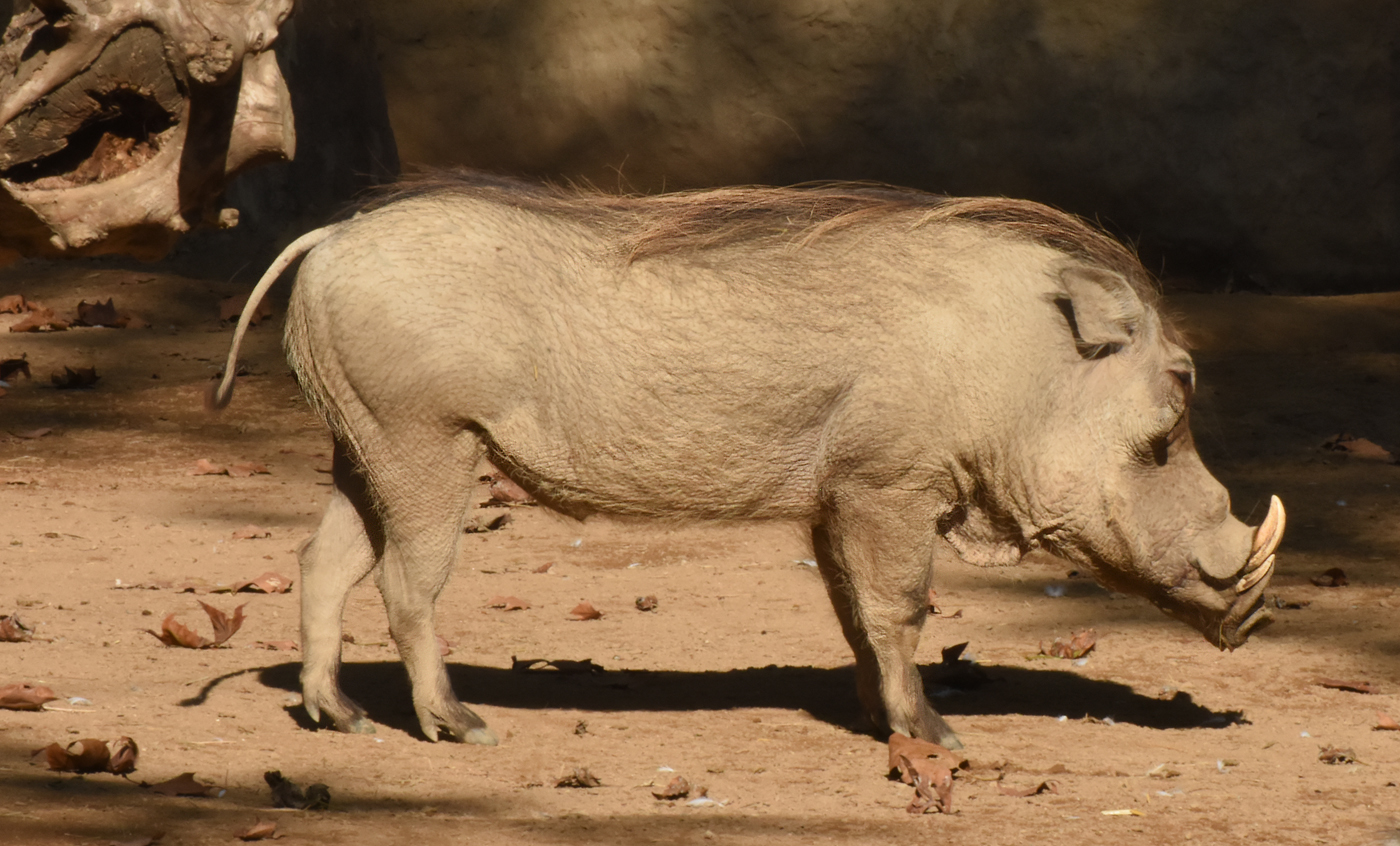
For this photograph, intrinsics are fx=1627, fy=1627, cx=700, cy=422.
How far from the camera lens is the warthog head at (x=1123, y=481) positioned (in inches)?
162

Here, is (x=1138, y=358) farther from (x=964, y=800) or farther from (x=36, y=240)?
(x=36, y=240)

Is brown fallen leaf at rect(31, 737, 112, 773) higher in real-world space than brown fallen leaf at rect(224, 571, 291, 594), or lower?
higher

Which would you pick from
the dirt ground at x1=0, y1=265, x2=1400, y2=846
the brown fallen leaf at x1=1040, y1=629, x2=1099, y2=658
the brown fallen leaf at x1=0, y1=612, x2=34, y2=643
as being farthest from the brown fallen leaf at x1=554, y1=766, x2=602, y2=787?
the brown fallen leaf at x1=1040, y1=629, x2=1099, y2=658

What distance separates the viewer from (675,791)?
3.61 meters

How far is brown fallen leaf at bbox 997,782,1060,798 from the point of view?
3.73 meters

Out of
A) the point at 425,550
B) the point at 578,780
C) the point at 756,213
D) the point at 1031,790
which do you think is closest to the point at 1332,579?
the point at 1031,790

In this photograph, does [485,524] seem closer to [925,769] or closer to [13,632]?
[13,632]

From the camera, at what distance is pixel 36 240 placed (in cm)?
333

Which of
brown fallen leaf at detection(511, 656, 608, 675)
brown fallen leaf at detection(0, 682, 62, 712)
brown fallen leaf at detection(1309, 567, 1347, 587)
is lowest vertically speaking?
brown fallen leaf at detection(1309, 567, 1347, 587)

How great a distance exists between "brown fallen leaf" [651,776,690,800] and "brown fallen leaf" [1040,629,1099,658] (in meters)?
1.87

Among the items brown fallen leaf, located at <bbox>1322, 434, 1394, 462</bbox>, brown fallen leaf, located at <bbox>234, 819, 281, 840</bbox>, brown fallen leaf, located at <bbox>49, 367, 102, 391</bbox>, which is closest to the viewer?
brown fallen leaf, located at <bbox>234, 819, 281, 840</bbox>

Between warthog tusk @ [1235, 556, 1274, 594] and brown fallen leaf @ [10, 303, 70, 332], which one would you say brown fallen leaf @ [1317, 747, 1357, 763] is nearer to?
warthog tusk @ [1235, 556, 1274, 594]

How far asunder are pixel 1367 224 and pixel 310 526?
6.13 meters

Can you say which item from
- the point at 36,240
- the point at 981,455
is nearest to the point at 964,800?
the point at 981,455
